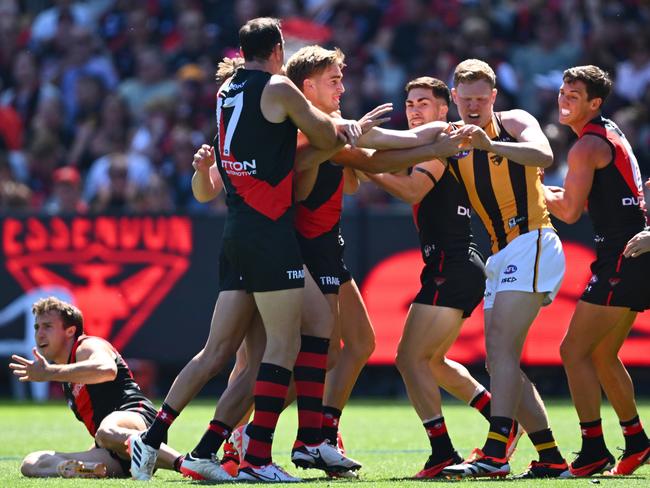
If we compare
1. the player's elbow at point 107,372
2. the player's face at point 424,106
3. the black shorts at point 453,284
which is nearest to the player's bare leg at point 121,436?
the player's elbow at point 107,372

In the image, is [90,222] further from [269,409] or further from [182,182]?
[269,409]

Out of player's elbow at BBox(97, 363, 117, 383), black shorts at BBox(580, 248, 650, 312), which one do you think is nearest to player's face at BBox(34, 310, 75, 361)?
player's elbow at BBox(97, 363, 117, 383)

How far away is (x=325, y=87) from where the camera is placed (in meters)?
7.92

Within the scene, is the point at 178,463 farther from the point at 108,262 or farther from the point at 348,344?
the point at 108,262

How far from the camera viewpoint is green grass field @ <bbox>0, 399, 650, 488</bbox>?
7.40 meters

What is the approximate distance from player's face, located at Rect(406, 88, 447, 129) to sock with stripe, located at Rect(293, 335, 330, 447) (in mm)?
1695

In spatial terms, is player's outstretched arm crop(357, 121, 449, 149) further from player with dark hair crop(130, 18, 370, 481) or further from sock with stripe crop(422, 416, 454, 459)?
sock with stripe crop(422, 416, 454, 459)

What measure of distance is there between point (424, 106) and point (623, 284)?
1758 mm

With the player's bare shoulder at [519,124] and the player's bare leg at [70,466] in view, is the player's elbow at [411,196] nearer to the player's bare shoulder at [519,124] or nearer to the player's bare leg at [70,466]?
the player's bare shoulder at [519,124]

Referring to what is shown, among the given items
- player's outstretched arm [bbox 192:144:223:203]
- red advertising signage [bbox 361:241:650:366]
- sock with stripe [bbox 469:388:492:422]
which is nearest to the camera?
player's outstretched arm [bbox 192:144:223:203]

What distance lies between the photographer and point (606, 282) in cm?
806

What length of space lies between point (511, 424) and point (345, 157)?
191 centimetres

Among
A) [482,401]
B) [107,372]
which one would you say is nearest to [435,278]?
[482,401]

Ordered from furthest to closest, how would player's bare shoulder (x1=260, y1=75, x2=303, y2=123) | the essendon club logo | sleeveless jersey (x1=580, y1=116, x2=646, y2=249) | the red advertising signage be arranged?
the essendon club logo → the red advertising signage → sleeveless jersey (x1=580, y1=116, x2=646, y2=249) → player's bare shoulder (x1=260, y1=75, x2=303, y2=123)
